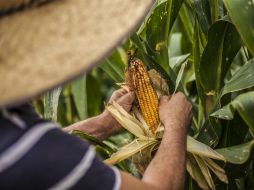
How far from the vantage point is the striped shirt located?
0.71m

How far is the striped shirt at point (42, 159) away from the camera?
0.71 metres

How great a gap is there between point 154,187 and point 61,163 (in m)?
0.18

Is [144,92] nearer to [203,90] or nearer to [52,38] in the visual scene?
[203,90]

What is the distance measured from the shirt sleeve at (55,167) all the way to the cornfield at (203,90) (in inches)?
9.8

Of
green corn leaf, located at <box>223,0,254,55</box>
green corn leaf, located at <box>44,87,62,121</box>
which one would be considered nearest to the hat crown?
green corn leaf, located at <box>223,0,254,55</box>

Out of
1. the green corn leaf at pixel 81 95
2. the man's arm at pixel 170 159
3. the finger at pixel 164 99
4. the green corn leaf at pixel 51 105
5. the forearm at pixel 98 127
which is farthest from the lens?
the green corn leaf at pixel 81 95

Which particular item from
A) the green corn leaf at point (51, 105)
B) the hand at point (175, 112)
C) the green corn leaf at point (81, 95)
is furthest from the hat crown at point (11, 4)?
the green corn leaf at point (81, 95)

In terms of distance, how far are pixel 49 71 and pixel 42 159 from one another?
0.39 feet

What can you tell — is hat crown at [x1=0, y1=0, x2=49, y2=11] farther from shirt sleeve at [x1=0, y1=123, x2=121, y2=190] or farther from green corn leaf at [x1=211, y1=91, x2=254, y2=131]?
green corn leaf at [x1=211, y1=91, x2=254, y2=131]

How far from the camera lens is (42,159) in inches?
28.1

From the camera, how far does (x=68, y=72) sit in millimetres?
710

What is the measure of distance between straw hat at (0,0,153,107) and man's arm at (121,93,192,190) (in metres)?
0.19

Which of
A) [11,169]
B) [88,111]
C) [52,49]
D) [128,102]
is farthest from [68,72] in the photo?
[88,111]

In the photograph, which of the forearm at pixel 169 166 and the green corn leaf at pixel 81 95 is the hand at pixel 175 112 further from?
the green corn leaf at pixel 81 95
